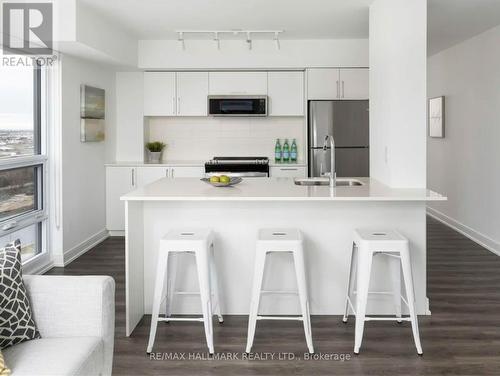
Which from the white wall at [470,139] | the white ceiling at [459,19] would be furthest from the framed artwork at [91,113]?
the white wall at [470,139]

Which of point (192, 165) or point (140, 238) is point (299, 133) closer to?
point (192, 165)

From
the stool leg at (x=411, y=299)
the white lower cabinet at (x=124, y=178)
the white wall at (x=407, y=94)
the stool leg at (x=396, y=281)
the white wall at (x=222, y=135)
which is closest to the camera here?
the stool leg at (x=411, y=299)

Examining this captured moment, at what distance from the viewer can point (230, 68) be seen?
692 centimetres

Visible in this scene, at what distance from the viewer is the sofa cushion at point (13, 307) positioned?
2207 millimetres

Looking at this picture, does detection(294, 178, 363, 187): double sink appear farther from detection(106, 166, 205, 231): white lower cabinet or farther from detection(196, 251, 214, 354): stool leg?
detection(106, 166, 205, 231): white lower cabinet

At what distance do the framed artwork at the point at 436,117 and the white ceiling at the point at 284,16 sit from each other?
1.54 metres

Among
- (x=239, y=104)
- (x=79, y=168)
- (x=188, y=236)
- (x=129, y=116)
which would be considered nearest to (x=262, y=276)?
(x=188, y=236)

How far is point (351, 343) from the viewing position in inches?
137

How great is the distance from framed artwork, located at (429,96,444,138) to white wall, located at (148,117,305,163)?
2146mm

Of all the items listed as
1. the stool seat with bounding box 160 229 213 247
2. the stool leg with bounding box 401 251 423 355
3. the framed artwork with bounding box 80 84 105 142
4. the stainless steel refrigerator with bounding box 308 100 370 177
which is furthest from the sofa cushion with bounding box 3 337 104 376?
the stainless steel refrigerator with bounding box 308 100 370 177

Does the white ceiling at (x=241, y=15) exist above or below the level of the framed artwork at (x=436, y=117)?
above

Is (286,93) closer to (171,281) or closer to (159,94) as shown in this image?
(159,94)

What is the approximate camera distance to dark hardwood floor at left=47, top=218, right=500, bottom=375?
311 cm

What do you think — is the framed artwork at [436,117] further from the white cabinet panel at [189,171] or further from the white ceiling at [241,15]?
the white cabinet panel at [189,171]
